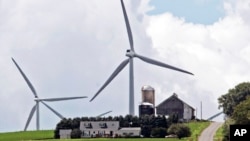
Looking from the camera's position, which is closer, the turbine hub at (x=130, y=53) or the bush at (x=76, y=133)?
the turbine hub at (x=130, y=53)

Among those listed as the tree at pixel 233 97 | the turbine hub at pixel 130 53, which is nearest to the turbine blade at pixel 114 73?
the turbine hub at pixel 130 53

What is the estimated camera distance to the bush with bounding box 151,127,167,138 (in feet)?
613

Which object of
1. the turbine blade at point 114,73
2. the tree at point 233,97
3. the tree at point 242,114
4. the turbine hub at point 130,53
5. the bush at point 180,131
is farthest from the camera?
the tree at point 233,97

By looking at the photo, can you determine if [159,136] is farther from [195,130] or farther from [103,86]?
[103,86]

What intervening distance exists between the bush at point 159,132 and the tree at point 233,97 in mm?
14597

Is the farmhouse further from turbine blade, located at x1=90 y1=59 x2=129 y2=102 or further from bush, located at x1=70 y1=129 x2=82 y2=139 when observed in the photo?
turbine blade, located at x1=90 y1=59 x2=129 y2=102

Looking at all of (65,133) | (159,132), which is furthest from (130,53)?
(65,133)

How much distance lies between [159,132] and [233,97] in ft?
62.5

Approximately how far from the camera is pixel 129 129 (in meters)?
195

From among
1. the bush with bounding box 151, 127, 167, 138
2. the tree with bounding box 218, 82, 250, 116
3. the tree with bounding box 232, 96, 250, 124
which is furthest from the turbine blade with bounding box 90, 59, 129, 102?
the tree with bounding box 232, 96, 250, 124

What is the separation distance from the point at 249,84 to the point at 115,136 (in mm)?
34443

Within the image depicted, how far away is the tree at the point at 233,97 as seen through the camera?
186m

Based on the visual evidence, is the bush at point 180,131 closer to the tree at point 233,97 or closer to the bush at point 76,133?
the tree at point 233,97

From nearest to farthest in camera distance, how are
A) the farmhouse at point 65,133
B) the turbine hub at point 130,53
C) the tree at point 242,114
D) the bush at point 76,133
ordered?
1. the tree at point 242,114
2. the turbine hub at point 130,53
3. the farmhouse at point 65,133
4. the bush at point 76,133
